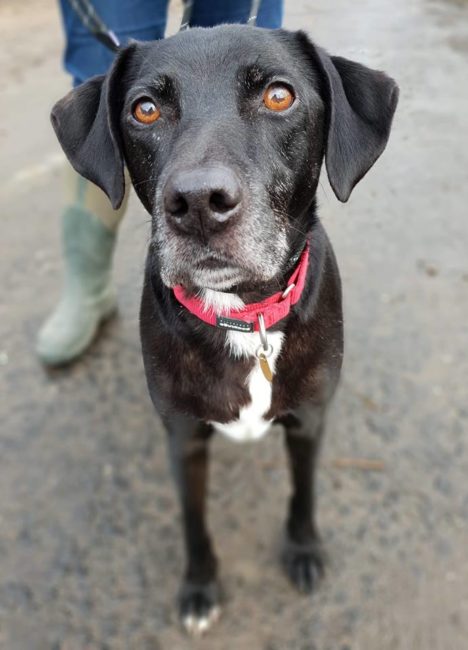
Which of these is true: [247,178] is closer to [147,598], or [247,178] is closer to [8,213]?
[147,598]

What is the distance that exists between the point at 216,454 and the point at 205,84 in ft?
4.98

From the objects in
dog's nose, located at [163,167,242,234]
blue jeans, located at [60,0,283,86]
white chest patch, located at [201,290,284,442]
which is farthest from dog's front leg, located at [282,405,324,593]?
blue jeans, located at [60,0,283,86]

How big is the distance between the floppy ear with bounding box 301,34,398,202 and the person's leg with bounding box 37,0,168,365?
30.1 inches

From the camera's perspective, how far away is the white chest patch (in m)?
1.64

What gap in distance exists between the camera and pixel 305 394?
1.74 metres

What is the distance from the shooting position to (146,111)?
151 centimetres

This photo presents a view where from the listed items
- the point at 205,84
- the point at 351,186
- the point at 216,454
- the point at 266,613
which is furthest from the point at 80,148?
the point at 266,613

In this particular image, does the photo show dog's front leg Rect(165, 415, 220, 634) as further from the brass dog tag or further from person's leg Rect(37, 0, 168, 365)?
person's leg Rect(37, 0, 168, 365)

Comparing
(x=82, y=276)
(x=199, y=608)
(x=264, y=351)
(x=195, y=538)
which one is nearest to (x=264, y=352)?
(x=264, y=351)

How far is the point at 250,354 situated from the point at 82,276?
4.71ft

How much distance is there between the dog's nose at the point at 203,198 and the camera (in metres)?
1.21

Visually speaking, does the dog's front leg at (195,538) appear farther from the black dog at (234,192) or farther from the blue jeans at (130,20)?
the blue jeans at (130,20)

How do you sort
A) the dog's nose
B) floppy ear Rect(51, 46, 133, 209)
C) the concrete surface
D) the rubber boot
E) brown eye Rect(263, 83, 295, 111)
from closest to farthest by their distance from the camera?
the dog's nose
brown eye Rect(263, 83, 295, 111)
floppy ear Rect(51, 46, 133, 209)
the concrete surface
the rubber boot

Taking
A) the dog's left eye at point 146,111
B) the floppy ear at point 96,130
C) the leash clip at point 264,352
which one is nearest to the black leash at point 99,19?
the floppy ear at point 96,130
